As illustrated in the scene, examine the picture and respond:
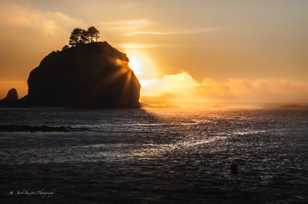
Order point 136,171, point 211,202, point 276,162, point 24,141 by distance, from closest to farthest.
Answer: point 211,202
point 136,171
point 276,162
point 24,141

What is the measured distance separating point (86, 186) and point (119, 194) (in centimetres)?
469

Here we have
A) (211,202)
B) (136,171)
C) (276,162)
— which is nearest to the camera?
(211,202)

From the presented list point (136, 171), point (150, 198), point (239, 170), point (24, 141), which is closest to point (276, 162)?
point (239, 170)

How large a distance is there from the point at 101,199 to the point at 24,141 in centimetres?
5235

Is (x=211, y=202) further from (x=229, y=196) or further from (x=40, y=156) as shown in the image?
(x=40, y=156)

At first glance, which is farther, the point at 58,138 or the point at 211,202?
the point at 58,138

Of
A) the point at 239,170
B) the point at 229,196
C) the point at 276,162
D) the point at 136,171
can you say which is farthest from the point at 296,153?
the point at 229,196

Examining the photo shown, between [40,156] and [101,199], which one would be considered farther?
[40,156]

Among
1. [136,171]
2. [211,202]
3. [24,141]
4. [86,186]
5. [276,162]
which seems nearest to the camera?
[211,202]

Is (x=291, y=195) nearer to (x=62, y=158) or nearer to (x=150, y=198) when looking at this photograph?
(x=150, y=198)

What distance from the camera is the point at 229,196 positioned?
4069cm

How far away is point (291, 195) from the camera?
4134 cm

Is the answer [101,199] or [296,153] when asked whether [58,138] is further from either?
[101,199]

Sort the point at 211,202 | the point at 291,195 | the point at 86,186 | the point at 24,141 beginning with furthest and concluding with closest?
the point at 24,141 < the point at 86,186 < the point at 291,195 < the point at 211,202
